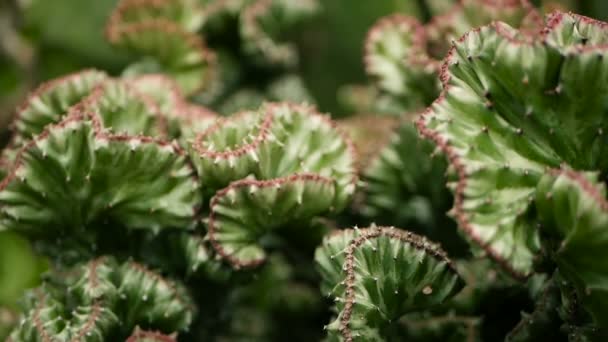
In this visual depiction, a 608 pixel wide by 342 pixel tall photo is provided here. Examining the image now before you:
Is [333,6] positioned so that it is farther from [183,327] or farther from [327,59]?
[183,327]

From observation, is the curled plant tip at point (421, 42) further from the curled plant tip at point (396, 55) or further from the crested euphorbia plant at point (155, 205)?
the crested euphorbia plant at point (155, 205)

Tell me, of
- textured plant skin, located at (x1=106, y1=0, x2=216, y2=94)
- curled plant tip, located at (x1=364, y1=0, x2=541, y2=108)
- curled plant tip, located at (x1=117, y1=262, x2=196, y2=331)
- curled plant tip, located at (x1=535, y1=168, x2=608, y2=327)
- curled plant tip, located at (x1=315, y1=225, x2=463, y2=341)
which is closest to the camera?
curled plant tip, located at (x1=535, y1=168, x2=608, y2=327)

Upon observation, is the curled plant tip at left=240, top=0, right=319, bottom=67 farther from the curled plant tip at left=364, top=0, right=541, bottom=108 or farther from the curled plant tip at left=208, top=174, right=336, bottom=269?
the curled plant tip at left=208, top=174, right=336, bottom=269

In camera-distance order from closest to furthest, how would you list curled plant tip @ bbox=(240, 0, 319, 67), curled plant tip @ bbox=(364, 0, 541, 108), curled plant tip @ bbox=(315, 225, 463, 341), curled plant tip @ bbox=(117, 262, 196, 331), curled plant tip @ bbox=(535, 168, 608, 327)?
1. curled plant tip @ bbox=(535, 168, 608, 327)
2. curled plant tip @ bbox=(315, 225, 463, 341)
3. curled plant tip @ bbox=(117, 262, 196, 331)
4. curled plant tip @ bbox=(364, 0, 541, 108)
5. curled plant tip @ bbox=(240, 0, 319, 67)

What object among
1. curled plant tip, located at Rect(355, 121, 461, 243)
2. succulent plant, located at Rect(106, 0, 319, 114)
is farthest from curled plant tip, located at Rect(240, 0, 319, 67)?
curled plant tip, located at Rect(355, 121, 461, 243)

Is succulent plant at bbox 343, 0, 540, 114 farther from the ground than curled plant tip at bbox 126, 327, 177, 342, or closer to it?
farther from the ground

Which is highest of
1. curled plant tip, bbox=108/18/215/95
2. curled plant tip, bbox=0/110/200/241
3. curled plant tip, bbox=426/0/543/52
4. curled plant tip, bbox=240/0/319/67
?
curled plant tip, bbox=240/0/319/67

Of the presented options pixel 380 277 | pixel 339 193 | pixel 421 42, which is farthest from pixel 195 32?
pixel 380 277
